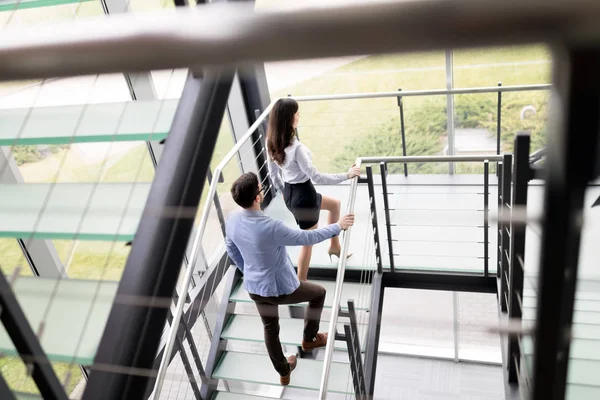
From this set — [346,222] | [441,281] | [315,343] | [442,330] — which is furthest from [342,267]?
[442,330]

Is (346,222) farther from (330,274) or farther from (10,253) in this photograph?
(10,253)

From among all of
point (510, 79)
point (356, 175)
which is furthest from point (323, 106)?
point (356, 175)

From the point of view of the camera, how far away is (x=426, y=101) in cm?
353

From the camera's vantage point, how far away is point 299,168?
1987 millimetres

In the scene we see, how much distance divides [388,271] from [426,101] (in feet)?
4.84

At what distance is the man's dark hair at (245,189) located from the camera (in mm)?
1594

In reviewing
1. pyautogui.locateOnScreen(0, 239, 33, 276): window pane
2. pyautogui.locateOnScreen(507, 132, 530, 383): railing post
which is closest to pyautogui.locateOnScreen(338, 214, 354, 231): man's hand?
pyautogui.locateOnScreen(507, 132, 530, 383): railing post

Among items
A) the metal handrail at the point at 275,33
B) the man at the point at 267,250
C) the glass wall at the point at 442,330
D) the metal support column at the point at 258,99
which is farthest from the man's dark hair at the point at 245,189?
the glass wall at the point at 442,330

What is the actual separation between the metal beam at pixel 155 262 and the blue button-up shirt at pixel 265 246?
0.77 m

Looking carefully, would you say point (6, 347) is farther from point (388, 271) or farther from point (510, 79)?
point (510, 79)

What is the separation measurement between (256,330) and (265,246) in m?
0.86

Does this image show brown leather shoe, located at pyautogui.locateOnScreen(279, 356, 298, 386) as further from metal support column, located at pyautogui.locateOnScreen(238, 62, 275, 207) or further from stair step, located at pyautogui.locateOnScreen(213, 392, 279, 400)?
metal support column, located at pyautogui.locateOnScreen(238, 62, 275, 207)

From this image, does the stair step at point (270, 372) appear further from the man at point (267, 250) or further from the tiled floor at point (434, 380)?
the tiled floor at point (434, 380)

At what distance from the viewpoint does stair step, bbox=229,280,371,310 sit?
2428 millimetres
